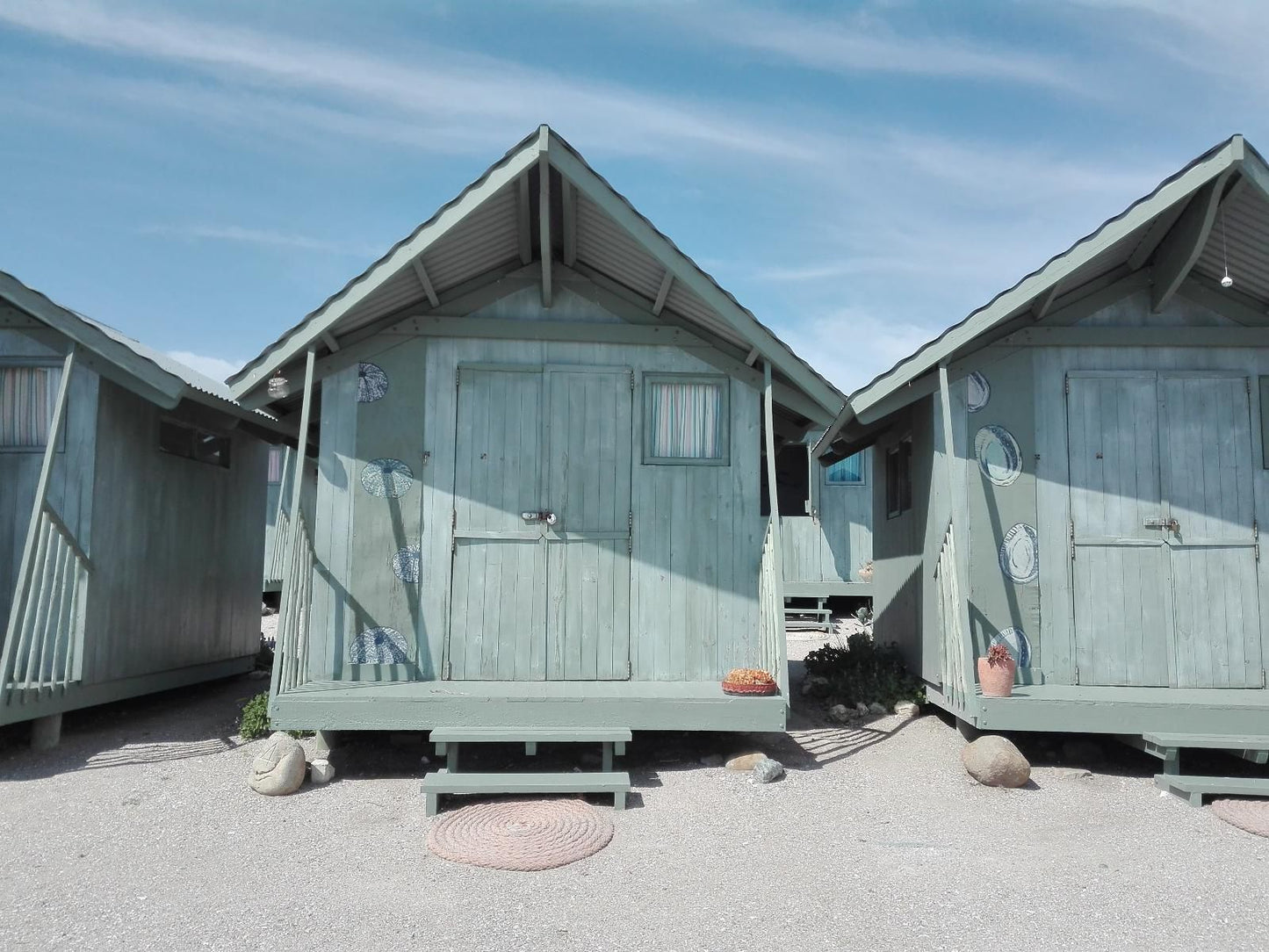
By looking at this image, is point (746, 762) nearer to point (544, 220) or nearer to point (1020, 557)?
point (1020, 557)

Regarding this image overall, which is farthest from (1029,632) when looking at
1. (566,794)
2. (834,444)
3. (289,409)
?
(289,409)

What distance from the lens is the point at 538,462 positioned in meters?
7.71

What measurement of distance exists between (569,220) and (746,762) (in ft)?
14.4

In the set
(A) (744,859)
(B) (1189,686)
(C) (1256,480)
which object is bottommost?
(A) (744,859)

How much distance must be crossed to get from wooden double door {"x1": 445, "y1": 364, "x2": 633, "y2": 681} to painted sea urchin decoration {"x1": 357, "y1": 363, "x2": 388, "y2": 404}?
2.11ft

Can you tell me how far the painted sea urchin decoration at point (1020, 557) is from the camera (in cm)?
760

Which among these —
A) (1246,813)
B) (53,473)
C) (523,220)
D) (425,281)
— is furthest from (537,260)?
(1246,813)

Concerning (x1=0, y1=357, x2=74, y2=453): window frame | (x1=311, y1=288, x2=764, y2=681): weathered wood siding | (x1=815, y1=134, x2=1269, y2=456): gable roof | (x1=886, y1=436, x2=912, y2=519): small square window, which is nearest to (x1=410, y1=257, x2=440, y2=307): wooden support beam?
(x1=311, y1=288, x2=764, y2=681): weathered wood siding

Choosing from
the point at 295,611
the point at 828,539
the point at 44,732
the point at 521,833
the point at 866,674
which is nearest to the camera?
the point at 521,833

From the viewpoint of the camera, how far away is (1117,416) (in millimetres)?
7723

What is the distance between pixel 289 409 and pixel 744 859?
5.63 metres

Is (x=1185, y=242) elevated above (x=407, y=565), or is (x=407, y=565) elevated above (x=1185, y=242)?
(x=1185, y=242)

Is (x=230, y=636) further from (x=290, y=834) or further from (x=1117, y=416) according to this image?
(x=1117, y=416)

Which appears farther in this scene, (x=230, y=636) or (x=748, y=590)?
(x=230, y=636)
